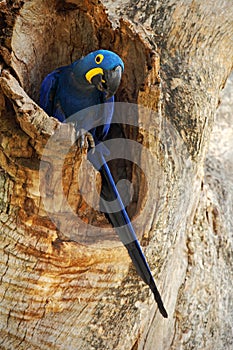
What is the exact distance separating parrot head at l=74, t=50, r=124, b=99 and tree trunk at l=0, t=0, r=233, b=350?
72 mm

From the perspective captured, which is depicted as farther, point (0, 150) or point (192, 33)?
point (192, 33)

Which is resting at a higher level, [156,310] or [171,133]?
[171,133]

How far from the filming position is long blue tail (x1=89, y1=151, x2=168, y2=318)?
1.73 meters

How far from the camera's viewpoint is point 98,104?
225 centimetres

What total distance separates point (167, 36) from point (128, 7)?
0.67ft

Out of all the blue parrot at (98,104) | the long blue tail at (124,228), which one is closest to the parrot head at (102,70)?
the blue parrot at (98,104)

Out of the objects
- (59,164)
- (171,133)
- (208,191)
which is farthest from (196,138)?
(59,164)

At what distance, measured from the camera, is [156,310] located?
195cm

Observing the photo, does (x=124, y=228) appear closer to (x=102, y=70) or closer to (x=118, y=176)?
(x=118, y=176)

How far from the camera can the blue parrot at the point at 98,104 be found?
5.71ft

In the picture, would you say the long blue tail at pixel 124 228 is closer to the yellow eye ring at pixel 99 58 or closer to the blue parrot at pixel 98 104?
the blue parrot at pixel 98 104

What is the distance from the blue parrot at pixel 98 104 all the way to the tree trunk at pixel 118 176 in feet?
0.16

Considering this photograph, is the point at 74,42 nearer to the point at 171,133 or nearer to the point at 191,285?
the point at 171,133

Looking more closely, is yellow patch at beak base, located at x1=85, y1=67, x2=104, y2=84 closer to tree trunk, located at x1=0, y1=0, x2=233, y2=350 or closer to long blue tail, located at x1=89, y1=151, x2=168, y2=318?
tree trunk, located at x1=0, y1=0, x2=233, y2=350
